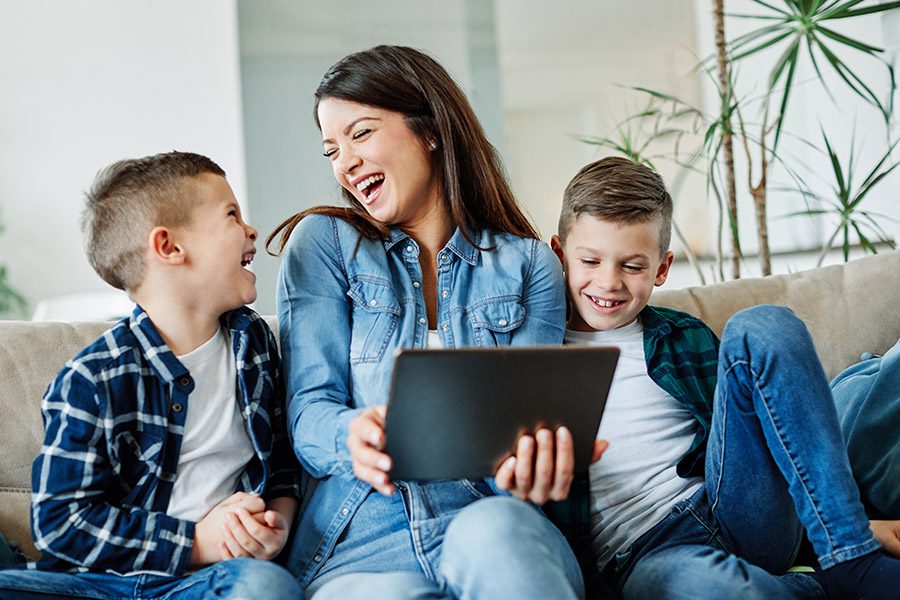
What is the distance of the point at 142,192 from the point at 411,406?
587mm

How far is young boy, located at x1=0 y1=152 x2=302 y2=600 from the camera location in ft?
4.10

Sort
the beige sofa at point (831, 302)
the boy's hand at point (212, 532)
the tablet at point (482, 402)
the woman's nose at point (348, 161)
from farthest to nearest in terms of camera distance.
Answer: the beige sofa at point (831, 302)
the woman's nose at point (348, 161)
the boy's hand at point (212, 532)
the tablet at point (482, 402)

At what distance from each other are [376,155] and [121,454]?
0.60 meters

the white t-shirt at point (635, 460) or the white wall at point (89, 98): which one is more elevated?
the white wall at point (89, 98)

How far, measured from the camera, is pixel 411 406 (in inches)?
43.4

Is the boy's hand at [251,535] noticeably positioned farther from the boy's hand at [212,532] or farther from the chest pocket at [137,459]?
the chest pocket at [137,459]

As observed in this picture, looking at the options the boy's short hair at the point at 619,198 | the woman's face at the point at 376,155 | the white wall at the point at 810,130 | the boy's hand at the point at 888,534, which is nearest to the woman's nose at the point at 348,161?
the woman's face at the point at 376,155

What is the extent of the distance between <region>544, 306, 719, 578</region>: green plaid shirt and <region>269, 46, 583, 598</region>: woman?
0.51ft

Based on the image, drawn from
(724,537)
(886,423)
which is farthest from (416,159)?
(886,423)

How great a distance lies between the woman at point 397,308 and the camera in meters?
1.19

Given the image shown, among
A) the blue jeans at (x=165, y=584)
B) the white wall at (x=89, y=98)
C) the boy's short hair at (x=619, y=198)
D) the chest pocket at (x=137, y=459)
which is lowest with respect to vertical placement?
the blue jeans at (x=165, y=584)

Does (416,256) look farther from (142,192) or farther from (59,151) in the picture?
(59,151)

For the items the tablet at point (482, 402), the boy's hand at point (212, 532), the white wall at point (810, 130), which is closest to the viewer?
the tablet at point (482, 402)

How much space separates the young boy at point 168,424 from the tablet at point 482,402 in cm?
26
